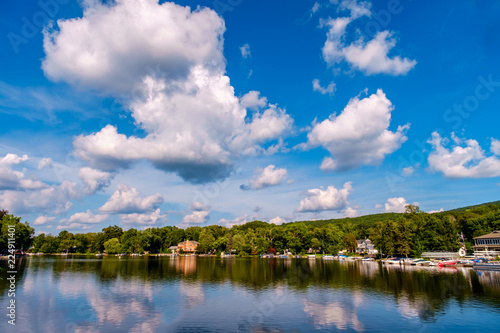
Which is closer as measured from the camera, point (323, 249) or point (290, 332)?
point (290, 332)

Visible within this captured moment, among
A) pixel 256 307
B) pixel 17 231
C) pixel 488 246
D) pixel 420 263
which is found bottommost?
pixel 420 263

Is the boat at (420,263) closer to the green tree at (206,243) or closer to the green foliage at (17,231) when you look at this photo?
the green tree at (206,243)

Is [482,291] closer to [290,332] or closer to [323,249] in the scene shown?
[290,332]

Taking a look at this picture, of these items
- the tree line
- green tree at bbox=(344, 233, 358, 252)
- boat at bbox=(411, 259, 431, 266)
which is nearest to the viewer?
boat at bbox=(411, 259, 431, 266)

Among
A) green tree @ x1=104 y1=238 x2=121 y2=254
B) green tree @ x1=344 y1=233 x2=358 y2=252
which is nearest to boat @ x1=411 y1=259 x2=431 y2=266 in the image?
green tree @ x1=344 y1=233 x2=358 y2=252

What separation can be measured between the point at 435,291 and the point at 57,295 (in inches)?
2284

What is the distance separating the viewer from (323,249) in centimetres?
16862

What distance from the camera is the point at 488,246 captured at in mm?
99000

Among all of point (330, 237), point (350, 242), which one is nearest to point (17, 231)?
point (330, 237)

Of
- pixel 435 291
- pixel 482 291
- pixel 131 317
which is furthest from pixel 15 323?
pixel 482 291

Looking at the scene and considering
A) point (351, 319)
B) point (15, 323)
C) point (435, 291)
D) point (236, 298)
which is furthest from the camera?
point (435, 291)

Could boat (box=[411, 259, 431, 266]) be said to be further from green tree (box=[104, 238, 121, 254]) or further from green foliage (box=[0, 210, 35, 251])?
green foliage (box=[0, 210, 35, 251])

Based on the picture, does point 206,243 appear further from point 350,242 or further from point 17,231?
point 17,231

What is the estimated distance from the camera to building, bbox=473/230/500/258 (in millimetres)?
93688
